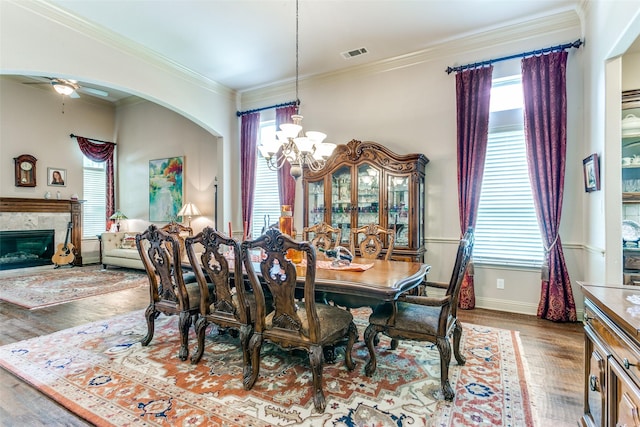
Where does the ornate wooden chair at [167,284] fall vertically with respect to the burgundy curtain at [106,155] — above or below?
below

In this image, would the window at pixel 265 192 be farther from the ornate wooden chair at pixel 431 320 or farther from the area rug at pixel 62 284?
the ornate wooden chair at pixel 431 320

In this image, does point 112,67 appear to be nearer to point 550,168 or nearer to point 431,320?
point 431,320

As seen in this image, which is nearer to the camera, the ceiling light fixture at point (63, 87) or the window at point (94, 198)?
the ceiling light fixture at point (63, 87)

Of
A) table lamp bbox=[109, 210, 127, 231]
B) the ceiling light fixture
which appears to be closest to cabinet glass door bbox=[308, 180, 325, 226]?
the ceiling light fixture

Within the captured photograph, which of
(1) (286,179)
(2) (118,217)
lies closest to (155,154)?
(2) (118,217)

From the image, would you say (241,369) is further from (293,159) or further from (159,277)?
(293,159)

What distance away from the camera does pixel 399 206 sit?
161 inches

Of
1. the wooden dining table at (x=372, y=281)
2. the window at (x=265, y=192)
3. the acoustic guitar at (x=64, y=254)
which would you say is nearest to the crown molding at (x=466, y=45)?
the window at (x=265, y=192)

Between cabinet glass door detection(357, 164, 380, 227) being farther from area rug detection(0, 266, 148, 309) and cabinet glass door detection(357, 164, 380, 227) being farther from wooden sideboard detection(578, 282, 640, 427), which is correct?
area rug detection(0, 266, 148, 309)

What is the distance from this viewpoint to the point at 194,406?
200 centimetres

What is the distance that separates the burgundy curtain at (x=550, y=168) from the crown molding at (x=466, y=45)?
0.36 m

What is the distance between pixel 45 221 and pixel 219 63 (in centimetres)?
530

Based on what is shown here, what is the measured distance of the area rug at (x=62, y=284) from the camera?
447cm

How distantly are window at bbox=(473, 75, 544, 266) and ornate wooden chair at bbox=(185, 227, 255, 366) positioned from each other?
305 cm
